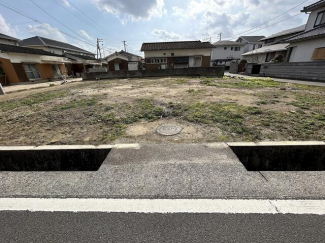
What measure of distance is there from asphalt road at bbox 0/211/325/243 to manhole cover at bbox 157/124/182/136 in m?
1.88

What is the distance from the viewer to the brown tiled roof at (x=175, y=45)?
23.1 meters

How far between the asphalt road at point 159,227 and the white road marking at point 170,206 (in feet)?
0.17

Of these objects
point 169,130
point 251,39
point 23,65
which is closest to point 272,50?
point 251,39

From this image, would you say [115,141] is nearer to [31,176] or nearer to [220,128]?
[31,176]

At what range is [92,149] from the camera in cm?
264

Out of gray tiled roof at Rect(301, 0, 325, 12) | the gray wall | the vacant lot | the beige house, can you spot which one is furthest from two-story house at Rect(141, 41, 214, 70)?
the vacant lot

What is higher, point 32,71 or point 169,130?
point 32,71

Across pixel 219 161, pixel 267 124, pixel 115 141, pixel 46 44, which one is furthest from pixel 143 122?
pixel 46 44

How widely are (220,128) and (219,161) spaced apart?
50.7 inches

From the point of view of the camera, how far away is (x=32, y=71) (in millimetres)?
16094

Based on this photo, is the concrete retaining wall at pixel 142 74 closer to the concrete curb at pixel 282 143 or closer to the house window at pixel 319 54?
the house window at pixel 319 54

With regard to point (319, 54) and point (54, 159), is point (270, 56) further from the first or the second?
point (54, 159)

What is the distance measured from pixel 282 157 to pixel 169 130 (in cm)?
211

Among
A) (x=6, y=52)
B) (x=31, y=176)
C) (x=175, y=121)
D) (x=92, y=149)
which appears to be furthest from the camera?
(x=6, y=52)
